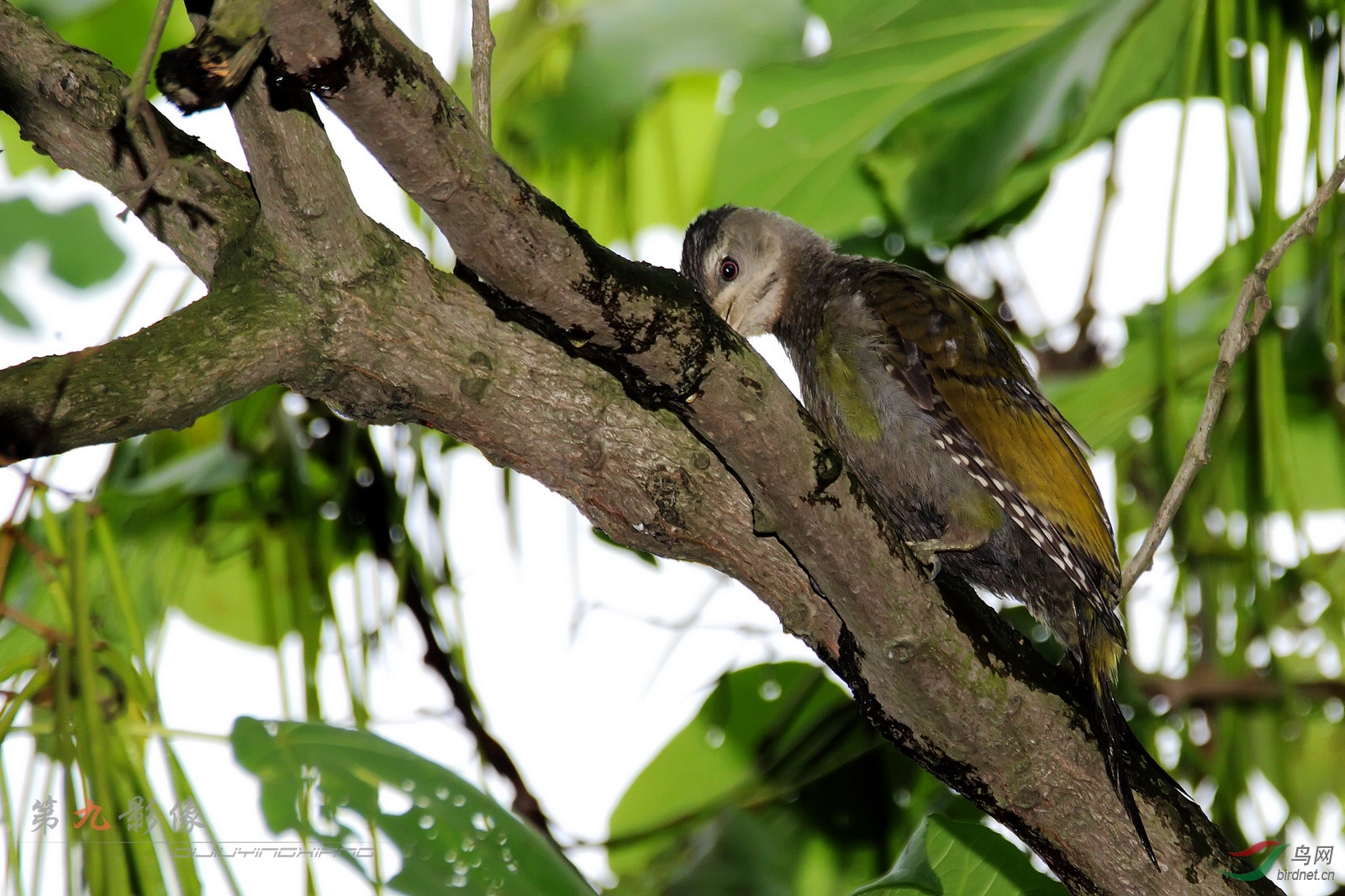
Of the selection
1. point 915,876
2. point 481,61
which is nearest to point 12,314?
point 481,61

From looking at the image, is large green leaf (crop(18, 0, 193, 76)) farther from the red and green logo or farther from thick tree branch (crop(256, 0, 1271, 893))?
the red and green logo

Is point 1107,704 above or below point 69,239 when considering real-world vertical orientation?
below

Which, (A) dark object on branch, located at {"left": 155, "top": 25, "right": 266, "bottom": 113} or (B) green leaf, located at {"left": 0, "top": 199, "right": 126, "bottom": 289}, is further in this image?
(B) green leaf, located at {"left": 0, "top": 199, "right": 126, "bottom": 289}

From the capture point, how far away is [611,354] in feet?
4.00

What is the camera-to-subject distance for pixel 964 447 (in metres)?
1.86

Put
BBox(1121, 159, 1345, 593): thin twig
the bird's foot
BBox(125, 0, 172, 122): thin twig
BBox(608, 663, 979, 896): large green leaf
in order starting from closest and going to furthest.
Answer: BBox(125, 0, 172, 122): thin twig < BBox(1121, 159, 1345, 593): thin twig < the bird's foot < BBox(608, 663, 979, 896): large green leaf

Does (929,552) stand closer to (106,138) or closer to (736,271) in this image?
(736,271)

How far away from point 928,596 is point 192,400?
0.86m

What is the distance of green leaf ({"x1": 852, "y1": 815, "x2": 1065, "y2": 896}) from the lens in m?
1.55

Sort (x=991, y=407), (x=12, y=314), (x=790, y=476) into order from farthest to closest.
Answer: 1. (x=12, y=314)
2. (x=991, y=407)
3. (x=790, y=476)

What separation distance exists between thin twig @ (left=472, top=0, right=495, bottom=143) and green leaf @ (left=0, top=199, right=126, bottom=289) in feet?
5.88

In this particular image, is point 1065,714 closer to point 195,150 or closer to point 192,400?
point 192,400

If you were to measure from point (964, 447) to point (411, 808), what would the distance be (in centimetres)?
103

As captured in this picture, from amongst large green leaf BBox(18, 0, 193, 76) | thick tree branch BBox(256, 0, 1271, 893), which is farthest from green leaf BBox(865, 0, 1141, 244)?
large green leaf BBox(18, 0, 193, 76)
